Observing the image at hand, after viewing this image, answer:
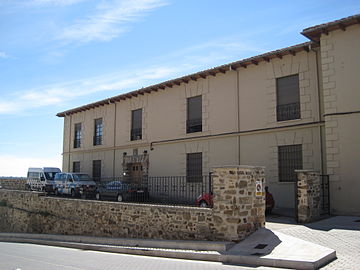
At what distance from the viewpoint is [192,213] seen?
1030 cm

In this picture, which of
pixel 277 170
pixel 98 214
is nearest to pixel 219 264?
pixel 98 214

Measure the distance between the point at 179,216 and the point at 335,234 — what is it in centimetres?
424

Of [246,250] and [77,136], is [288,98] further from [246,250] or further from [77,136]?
[77,136]

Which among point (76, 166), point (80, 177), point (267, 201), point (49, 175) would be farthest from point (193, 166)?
point (76, 166)

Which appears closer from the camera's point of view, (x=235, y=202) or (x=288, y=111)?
(x=235, y=202)

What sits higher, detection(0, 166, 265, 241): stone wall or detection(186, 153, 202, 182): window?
detection(186, 153, 202, 182): window

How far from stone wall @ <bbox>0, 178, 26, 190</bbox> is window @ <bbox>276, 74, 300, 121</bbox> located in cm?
2047

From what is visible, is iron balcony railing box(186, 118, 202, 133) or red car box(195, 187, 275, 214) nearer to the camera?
red car box(195, 187, 275, 214)

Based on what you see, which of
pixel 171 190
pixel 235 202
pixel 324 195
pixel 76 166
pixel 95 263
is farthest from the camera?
pixel 76 166

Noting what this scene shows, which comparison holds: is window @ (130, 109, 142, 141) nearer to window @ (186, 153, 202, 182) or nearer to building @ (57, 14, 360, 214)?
building @ (57, 14, 360, 214)

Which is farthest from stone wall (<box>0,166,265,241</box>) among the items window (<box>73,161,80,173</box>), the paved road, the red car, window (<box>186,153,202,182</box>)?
window (<box>73,161,80,173</box>)

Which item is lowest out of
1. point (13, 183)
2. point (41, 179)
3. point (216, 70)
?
point (13, 183)

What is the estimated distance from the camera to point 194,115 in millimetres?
19875

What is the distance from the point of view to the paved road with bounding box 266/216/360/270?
7.47m
